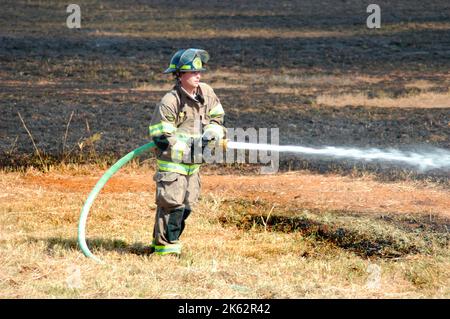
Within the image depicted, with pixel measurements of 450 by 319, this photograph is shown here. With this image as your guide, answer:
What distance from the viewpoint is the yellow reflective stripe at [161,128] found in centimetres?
670

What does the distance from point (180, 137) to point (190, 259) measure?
860mm

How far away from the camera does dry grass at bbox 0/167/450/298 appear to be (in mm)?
6051

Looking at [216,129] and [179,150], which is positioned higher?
[216,129]

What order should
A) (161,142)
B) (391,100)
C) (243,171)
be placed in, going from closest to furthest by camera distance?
1. (161,142)
2. (243,171)
3. (391,100)

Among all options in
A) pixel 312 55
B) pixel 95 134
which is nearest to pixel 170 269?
pixel 95 134

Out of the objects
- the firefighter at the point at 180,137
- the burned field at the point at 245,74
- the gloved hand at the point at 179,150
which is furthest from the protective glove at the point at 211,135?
the burned field at the point at 245,74

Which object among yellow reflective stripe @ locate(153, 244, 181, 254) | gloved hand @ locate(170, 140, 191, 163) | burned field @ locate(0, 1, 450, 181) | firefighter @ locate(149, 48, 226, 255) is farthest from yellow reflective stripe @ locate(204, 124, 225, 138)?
burned field @ locate(0, 1, 450, 181)

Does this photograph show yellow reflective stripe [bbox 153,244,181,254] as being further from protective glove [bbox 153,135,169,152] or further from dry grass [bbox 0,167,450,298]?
protective glove [bbox 153,135,169,152]

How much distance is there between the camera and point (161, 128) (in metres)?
6.71

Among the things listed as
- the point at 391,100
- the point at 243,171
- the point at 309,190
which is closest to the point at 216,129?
the point at 309,190

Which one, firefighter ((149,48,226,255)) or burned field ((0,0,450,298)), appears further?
firefighter ((149,48,226,255))

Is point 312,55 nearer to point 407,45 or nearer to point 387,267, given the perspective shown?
point 407,45

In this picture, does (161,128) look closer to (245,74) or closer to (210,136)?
(210,136)
